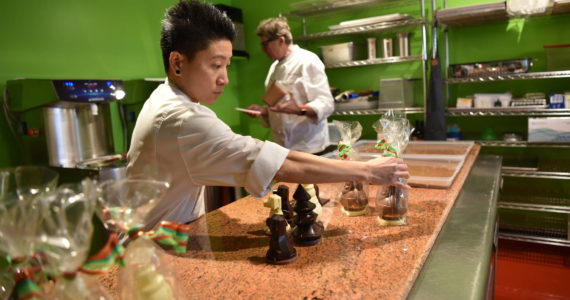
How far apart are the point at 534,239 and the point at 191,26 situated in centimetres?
331

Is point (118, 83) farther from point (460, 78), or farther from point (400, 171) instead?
point (460, 78)

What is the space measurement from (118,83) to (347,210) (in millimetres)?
2249

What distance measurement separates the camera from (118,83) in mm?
2988

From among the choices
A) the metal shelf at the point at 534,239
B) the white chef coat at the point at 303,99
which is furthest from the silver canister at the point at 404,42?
the metal shelf at the point at 534,239

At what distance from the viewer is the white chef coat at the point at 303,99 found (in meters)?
3.14

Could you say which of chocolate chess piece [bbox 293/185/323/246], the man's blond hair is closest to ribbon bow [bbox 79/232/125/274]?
chocolate chess piece [bbox 293/185/323/246]

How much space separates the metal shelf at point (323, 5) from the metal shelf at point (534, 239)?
2.29m

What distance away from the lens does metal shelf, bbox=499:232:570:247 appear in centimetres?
326

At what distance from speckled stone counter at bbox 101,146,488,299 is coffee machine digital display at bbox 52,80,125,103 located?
5.61 ft

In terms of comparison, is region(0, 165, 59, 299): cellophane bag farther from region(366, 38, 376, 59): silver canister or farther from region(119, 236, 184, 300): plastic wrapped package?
region(366, 38, 376, 59): silver canister

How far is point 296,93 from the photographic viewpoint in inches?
127

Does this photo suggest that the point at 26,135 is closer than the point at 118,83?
Yes

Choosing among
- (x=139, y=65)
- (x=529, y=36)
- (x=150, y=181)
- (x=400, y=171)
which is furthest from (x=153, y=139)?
(x=529, y=36)

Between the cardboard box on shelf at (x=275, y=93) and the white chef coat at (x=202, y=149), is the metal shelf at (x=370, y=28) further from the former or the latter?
the white chef coat at (x=202, y=149)
